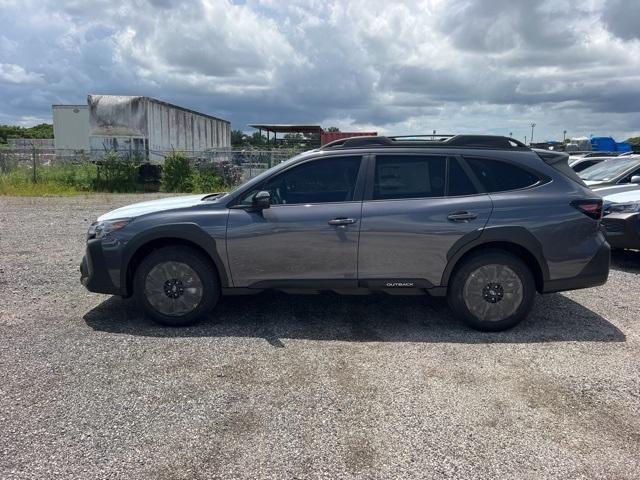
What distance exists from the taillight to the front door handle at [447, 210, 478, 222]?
99cm

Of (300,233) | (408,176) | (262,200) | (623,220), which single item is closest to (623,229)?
(623,220)

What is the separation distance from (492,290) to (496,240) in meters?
0.49

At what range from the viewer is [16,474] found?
278cm

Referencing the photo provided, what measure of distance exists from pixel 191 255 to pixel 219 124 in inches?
2146

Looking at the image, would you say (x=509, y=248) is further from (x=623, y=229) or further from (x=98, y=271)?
(x=98, y=271)

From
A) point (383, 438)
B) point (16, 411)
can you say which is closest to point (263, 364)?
point (383, 438)

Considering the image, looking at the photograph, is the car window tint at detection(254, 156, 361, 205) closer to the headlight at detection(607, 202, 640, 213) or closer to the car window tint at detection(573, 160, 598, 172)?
the headlight at detection(607, 202, 640, 213)

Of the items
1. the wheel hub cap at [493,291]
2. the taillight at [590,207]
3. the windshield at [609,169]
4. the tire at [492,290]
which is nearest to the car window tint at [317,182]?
the tire at [492,290]

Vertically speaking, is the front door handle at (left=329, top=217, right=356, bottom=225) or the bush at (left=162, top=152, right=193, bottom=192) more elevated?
the bush at (left=162, top=152, right=193, bottom=192)

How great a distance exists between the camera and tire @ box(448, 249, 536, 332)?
191 inches

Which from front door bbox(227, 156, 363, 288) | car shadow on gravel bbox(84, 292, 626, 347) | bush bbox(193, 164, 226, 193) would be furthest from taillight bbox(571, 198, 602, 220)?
bush bbox(193, 164, 226, 193)

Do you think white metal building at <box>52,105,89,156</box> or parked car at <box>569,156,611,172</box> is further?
white metal building at <box>52,105,89,156</box>

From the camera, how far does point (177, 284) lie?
4.95m

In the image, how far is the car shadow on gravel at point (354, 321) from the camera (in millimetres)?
4867
